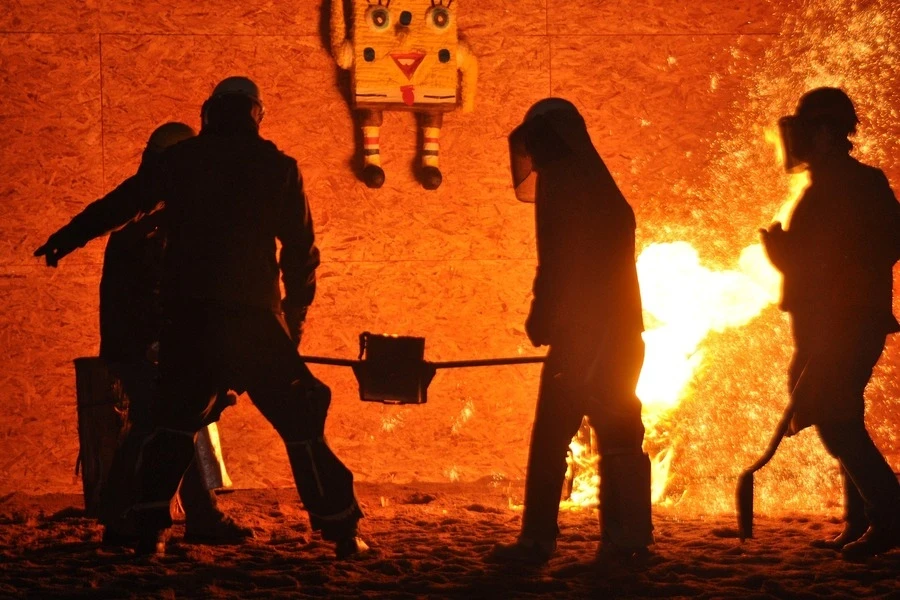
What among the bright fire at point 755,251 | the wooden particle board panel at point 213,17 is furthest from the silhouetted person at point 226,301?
the bright fire at point 755,251

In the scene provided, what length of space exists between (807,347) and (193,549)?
2.85m

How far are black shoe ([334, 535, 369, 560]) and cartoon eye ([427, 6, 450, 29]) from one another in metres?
3.34

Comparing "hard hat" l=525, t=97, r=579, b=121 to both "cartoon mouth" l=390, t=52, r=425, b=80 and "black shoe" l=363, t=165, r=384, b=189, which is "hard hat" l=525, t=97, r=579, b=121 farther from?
"black shoe" l=363, t=165, r=384, b=189

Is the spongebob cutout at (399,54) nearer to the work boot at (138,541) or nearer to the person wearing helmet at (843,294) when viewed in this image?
the person wearing helmet at (843,294)

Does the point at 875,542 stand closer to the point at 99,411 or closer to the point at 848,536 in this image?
the point at 848,536

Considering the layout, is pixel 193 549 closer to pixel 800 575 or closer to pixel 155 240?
pixel 155 240

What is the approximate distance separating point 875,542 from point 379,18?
407cm

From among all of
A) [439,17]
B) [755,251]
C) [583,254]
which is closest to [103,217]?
[583,254]

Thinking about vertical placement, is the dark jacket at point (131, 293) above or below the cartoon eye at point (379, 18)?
below

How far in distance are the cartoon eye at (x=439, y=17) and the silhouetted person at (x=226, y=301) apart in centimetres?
226

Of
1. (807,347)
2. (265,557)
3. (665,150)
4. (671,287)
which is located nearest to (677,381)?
(671,287)

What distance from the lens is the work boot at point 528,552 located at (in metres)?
4.63

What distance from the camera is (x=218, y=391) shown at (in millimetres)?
4586

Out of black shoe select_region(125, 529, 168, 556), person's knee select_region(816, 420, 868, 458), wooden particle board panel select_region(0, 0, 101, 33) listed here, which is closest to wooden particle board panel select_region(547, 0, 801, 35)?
wooden particle board panel select_region(0, 0, 101, 33)
